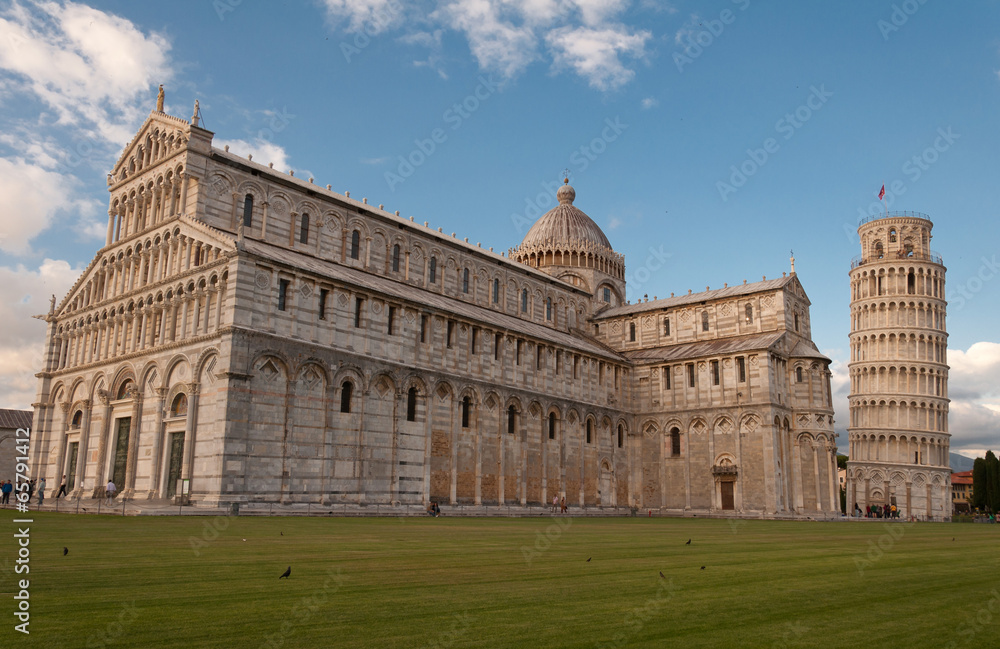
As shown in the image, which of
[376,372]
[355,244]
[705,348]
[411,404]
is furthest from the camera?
[705,348]

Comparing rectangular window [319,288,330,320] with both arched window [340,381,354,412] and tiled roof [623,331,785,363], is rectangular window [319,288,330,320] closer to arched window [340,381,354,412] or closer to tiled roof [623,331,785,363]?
arched window [340,381,354,412]

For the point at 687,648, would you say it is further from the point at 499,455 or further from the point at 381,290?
the point at 499,455

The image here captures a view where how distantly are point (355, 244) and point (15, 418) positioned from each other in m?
50.8

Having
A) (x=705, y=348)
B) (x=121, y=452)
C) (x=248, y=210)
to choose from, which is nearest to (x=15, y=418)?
(x=121, y=452)

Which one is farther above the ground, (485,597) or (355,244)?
(355,244)

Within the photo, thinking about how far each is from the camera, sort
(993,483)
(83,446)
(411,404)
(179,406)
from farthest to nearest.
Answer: (993,483), (83,446), (411,404), (179,406)

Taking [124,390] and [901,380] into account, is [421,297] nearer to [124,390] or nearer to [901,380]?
[124,390]


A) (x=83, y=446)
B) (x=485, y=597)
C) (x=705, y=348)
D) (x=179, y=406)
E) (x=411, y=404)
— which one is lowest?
(x=485, y=597)

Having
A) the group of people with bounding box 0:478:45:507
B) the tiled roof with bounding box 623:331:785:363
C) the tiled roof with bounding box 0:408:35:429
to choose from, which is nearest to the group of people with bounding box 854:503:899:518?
the tiled roof with bounding box 623:331:785:363

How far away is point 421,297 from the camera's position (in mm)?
46125

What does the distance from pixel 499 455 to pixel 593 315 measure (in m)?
25.2

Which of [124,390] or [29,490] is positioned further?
[124,390]

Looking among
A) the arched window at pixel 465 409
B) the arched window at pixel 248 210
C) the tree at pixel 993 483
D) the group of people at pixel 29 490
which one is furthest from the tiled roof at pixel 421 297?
the tree at pixel 993 483

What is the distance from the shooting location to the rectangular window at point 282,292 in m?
37.1
